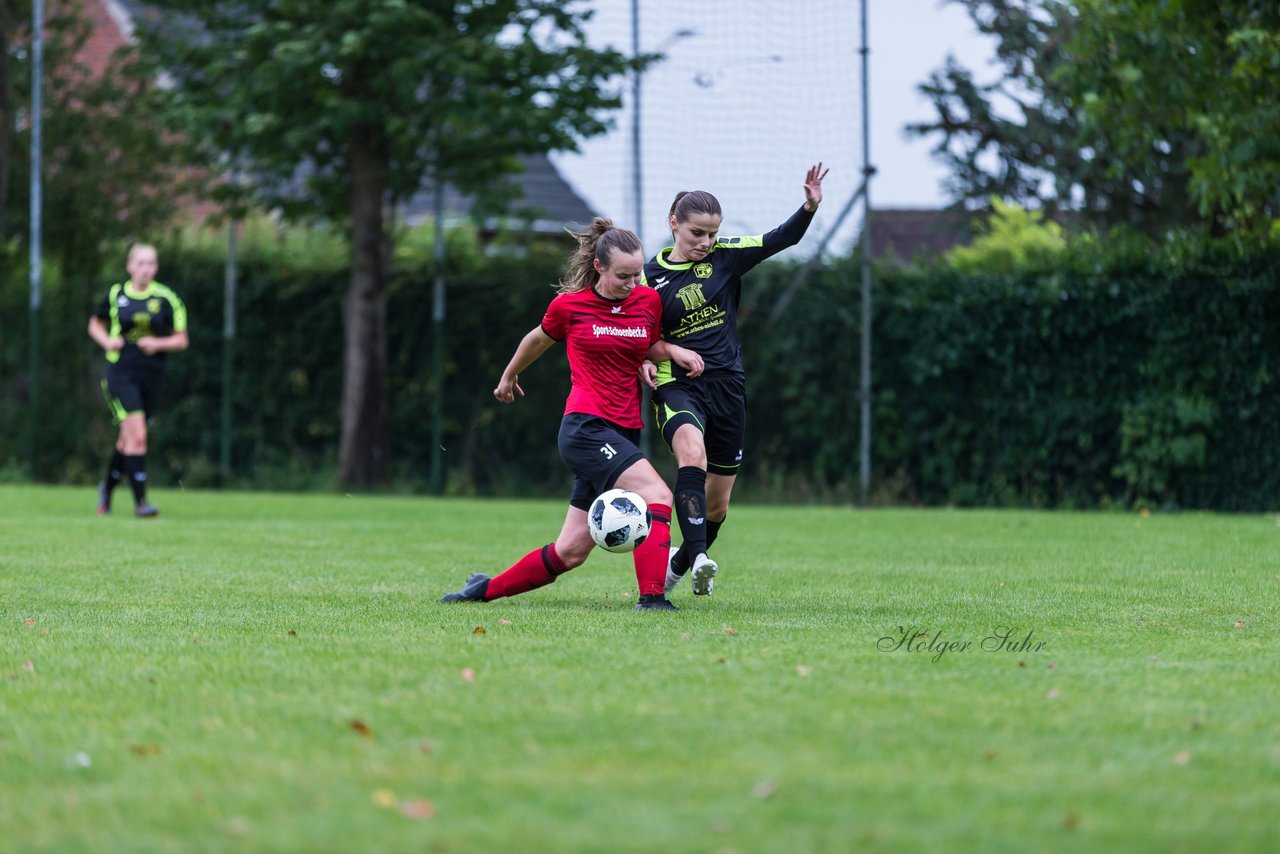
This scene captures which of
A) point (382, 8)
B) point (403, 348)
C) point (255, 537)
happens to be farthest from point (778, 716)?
point (403, 348)

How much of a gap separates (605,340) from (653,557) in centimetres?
96

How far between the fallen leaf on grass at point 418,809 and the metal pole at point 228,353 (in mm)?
16726

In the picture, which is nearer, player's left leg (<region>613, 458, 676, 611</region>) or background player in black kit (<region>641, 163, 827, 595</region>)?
player's left leg (<region>613, 458, 676, 611</region>)

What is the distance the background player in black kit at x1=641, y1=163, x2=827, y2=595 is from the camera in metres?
7.27

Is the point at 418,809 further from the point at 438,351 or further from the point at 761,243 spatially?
the point at 438,351

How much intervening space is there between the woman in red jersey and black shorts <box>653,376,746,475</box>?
25 cm

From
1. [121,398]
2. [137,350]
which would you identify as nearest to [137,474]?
[121,398]

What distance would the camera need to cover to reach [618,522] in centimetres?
667

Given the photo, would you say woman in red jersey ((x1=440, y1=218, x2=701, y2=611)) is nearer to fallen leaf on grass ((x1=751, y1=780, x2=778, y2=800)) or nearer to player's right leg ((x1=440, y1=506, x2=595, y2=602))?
player's right leg ((x1=440, y1=506, x2=595, y2=602))

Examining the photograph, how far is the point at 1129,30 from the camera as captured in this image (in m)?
15.4

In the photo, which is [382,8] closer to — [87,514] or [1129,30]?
[87,514]

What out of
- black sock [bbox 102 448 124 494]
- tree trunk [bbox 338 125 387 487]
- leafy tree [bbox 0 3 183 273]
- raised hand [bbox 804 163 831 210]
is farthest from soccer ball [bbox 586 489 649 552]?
leafy tree [bbox 0 3 183 273]

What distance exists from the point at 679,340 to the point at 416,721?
365 cm

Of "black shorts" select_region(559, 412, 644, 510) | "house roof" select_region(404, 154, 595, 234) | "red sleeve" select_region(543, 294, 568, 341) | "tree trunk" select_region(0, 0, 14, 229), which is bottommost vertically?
"black shorts" select_region(559, 412, 644, 510)
